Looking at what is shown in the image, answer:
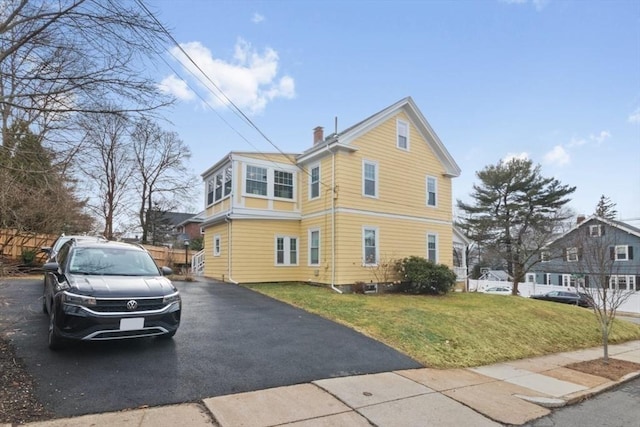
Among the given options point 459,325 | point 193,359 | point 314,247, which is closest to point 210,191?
point 314,247

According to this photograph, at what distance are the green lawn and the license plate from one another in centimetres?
493

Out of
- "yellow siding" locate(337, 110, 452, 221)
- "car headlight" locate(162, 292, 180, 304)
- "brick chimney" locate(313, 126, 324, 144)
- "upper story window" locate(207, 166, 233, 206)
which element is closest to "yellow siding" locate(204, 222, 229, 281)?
"upper story window" locate(207, 166, 233, 206)

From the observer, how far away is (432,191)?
19.7 metres

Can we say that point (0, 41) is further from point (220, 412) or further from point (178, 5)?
point (220, 412)

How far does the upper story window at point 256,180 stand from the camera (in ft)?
56.3

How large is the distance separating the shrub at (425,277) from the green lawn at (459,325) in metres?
0.96

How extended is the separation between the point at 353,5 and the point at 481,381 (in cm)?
1157

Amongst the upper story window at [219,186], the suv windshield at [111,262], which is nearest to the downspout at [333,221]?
the upper story window at [219,186]

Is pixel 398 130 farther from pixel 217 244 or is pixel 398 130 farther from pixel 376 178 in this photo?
pixel 217 244

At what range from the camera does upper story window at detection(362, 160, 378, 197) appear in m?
16.8

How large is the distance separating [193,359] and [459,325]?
23.1ft

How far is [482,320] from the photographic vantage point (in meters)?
11.0

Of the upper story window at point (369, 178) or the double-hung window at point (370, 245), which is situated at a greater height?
the upper story window at point (369, 178)

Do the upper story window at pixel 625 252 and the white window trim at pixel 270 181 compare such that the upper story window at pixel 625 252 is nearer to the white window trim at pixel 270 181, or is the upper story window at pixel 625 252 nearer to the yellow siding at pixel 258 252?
the white window trim at pixel 270 181
